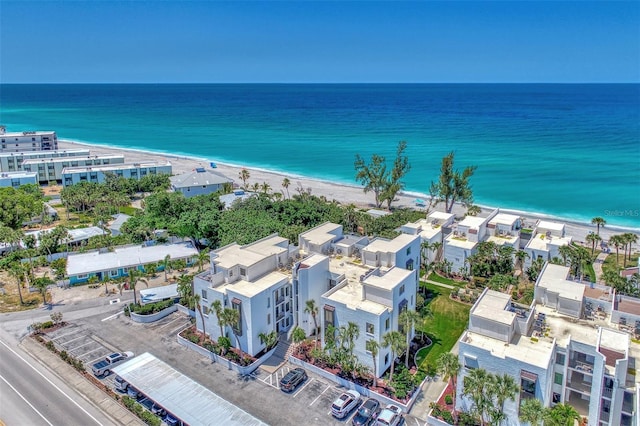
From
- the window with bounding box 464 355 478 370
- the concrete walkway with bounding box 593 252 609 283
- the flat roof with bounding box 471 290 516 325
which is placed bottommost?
the concrete walkway with bounding box 593 252 609 283

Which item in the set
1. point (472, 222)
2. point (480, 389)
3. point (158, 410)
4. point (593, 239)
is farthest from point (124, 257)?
point (593, 239)

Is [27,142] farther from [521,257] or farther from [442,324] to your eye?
[521,257]

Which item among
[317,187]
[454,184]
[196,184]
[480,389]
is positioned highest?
[454,184]

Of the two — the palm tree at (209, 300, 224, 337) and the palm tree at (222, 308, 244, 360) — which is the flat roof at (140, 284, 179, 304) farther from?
the palm tree at (222, 308, 244, 360)

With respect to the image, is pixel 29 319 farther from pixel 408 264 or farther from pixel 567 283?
pixel 567 283

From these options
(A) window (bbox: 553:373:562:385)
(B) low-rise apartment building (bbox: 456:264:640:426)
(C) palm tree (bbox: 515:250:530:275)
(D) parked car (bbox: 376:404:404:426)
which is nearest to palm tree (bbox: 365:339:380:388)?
(D) parked car (bbox: 376:404:404:426)
